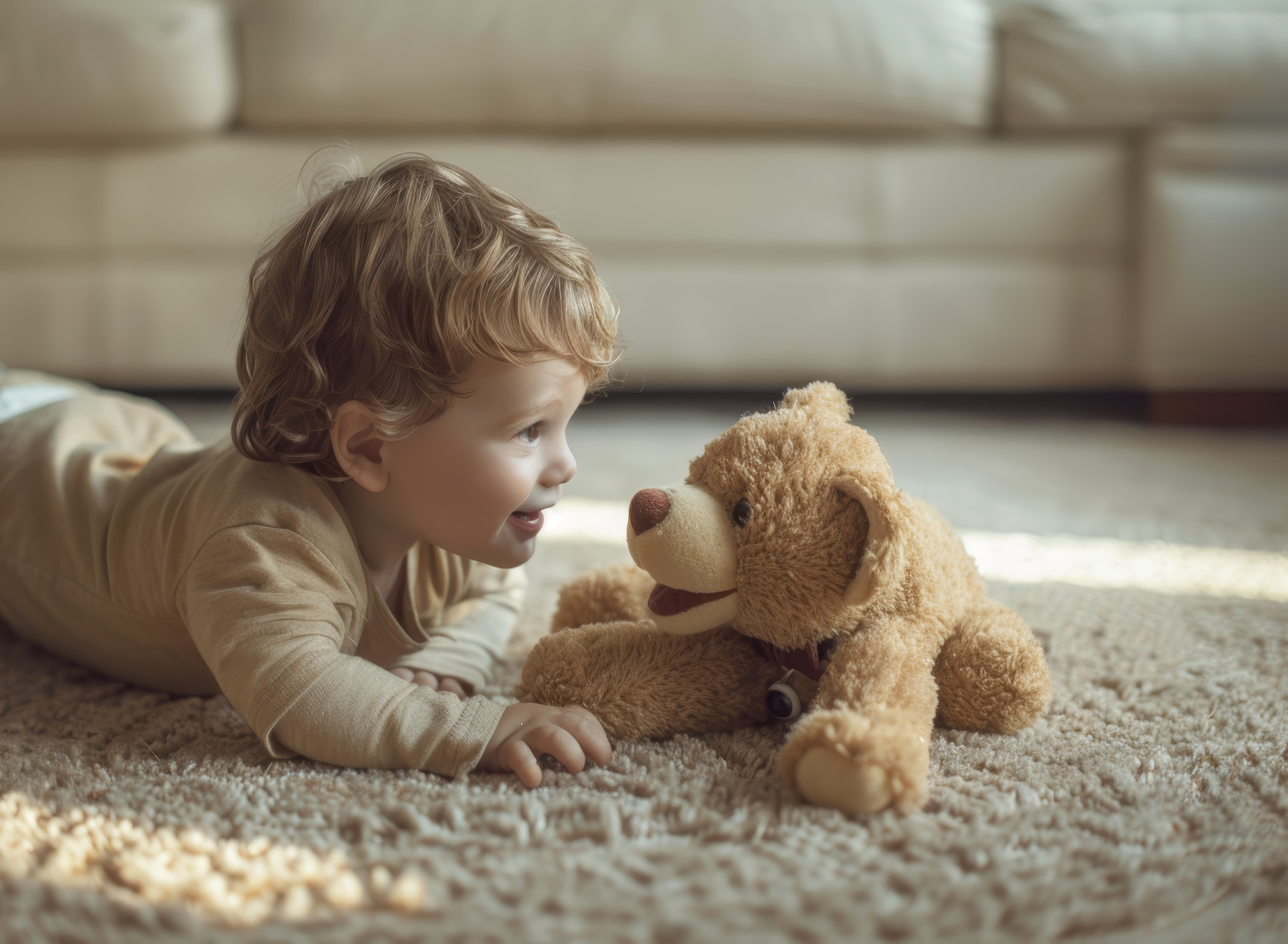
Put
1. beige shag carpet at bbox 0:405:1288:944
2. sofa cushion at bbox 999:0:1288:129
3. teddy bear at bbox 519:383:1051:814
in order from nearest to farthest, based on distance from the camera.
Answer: beige shag carpet at bbox 0:405:1288:944
teddy bear at bbox 519:383:1051:814
sofa cushion at bbox 999:0:1288:129

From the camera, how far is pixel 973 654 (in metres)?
0.60

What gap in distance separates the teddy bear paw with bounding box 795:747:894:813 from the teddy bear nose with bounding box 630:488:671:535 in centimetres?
14

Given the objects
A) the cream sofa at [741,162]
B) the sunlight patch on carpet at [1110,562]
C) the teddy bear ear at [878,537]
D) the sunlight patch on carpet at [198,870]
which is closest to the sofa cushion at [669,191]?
the cream sofa at [741,162]

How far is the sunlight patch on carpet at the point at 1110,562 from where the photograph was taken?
2.89 feet

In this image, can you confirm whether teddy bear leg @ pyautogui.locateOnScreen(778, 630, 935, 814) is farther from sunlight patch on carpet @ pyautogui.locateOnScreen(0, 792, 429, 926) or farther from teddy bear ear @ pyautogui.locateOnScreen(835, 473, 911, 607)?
sunlight patch on carpet @ pyautogui.locateOnScreen(0, 792, 429, 926)

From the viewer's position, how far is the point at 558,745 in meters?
0.55

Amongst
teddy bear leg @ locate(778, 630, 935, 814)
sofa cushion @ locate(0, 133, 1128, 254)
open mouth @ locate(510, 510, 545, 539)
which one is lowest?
teddy bear leg @ locate(778, 630, 935, 814)

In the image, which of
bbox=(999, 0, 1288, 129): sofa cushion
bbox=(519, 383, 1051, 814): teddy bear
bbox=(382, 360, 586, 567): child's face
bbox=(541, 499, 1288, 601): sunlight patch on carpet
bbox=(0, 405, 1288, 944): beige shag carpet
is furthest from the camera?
bbox=(999, 0, 1288, 129): sofa cushion

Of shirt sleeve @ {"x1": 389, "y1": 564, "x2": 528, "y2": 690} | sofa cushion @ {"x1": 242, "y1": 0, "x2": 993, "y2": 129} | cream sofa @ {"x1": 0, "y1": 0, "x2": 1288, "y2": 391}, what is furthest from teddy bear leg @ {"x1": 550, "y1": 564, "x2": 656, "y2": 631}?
sofa cushion @ {"x1": 242, "y1": 0, "x2": 993, "y2": 129}

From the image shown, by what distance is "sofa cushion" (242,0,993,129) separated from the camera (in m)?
1.52

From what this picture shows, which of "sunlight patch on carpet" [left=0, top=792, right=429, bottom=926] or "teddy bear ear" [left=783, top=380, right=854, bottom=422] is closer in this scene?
"sunlight patch on carpet" [left=0, top=792, right=429, bottom=926]

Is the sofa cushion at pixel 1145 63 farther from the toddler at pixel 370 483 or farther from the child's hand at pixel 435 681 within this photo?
the child's hand at pixel 435 681

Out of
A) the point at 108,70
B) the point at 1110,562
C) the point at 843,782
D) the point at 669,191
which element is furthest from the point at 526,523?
the point at 108,70

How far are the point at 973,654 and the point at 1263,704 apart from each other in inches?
7.4
